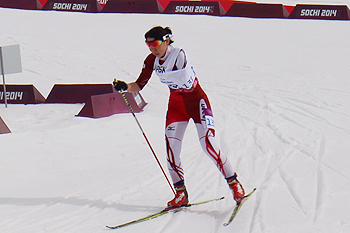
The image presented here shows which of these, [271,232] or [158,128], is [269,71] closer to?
[158,128]

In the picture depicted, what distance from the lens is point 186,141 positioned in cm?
812

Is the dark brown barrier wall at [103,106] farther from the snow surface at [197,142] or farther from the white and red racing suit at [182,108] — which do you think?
the white and red racing suit at [182,108]

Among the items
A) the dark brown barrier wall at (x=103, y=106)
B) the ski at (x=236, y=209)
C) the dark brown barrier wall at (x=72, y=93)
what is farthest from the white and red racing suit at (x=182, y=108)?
the dark brown barrier wall at (x=72, y=93)

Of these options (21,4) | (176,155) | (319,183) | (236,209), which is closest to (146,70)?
(176,155)

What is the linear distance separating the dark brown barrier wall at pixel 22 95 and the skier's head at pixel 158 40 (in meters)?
6.75

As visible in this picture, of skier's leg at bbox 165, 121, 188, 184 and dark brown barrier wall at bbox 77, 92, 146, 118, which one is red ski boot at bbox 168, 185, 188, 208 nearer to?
skier's leg at bbox 165, 121, 188, 184

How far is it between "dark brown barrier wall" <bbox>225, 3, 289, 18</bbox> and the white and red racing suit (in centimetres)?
1315

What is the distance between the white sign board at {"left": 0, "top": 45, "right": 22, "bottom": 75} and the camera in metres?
10.7

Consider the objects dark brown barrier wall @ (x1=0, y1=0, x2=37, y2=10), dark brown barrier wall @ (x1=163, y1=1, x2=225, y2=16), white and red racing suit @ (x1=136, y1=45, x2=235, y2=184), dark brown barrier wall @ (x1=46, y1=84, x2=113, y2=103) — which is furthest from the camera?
dark brown barrier wall @ (x1=0, y1=0, x2=37, y2=10)

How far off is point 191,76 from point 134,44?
36.8 ft

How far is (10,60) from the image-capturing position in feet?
35.5

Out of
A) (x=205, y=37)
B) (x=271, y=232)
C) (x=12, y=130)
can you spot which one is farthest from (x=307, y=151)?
(x=205, y=37)

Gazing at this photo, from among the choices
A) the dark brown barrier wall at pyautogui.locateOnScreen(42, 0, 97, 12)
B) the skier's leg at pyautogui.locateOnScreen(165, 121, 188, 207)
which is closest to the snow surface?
the skier's leg at pyautogui.locateOnScreen(165, 121, 188, 207)

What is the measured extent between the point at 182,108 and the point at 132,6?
1477 centimetres
